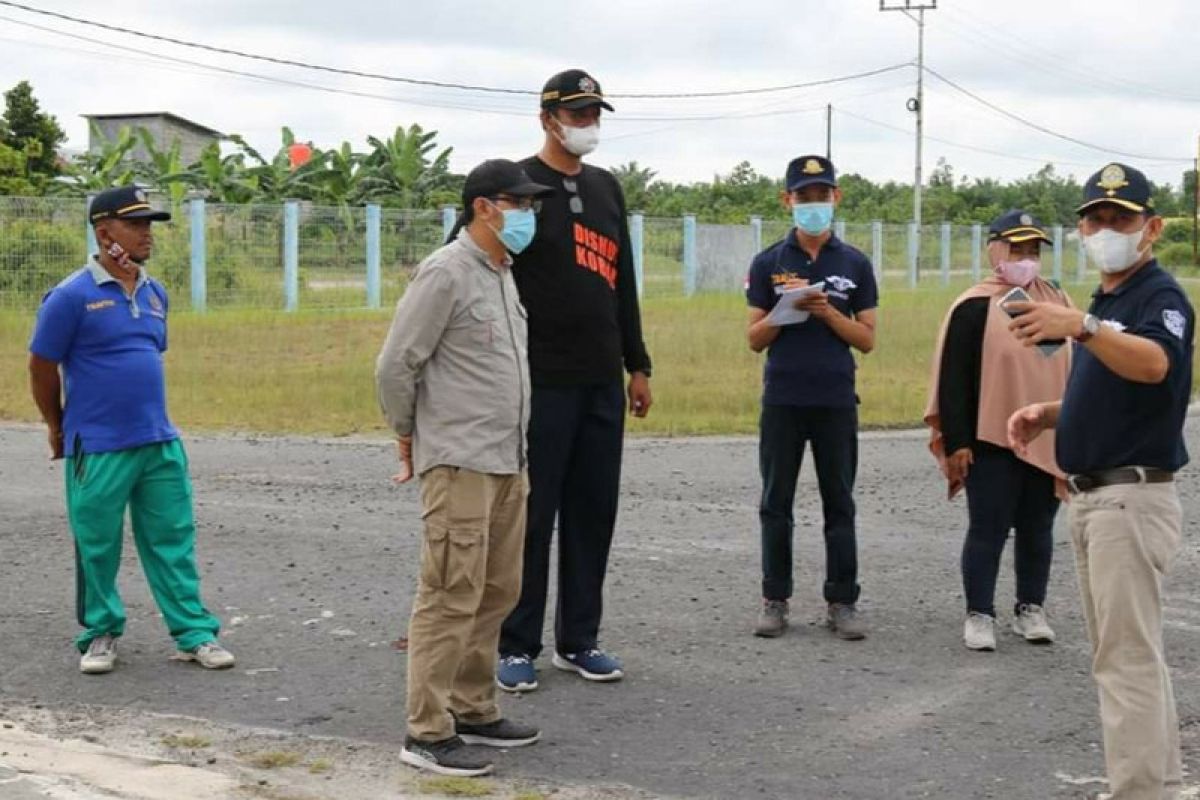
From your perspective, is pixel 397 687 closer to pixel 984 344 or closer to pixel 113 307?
pixel 113 307

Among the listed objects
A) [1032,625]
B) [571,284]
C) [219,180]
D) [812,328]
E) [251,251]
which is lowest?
[1032,625]

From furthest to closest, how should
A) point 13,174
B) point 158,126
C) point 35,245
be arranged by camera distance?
point 158,126, point 13,174, point 35,245

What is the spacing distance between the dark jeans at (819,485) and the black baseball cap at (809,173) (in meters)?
0.98

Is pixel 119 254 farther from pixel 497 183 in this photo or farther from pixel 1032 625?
pixel 1032 625

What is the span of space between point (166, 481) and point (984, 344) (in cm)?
352

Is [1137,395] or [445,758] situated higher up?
[1137,395]

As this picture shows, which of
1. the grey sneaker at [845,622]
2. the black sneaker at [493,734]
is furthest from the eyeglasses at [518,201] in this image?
the grey sneaker at [845,622]

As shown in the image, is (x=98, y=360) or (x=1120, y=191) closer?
(x=1120, y=191)

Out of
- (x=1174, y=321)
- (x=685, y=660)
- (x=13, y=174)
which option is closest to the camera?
(x=1174, y=321)

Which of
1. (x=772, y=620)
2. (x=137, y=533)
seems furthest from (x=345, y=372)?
(x=772, y=620)

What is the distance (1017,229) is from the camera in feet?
24.3

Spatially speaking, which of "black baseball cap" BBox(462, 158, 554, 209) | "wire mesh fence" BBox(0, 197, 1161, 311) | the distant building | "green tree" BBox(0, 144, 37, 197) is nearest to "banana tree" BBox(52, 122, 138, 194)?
"green tree" BBox(0, 144, 37, 197)

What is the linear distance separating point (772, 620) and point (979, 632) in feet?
2.93

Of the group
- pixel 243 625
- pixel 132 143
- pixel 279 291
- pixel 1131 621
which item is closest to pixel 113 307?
pixel 243 625
